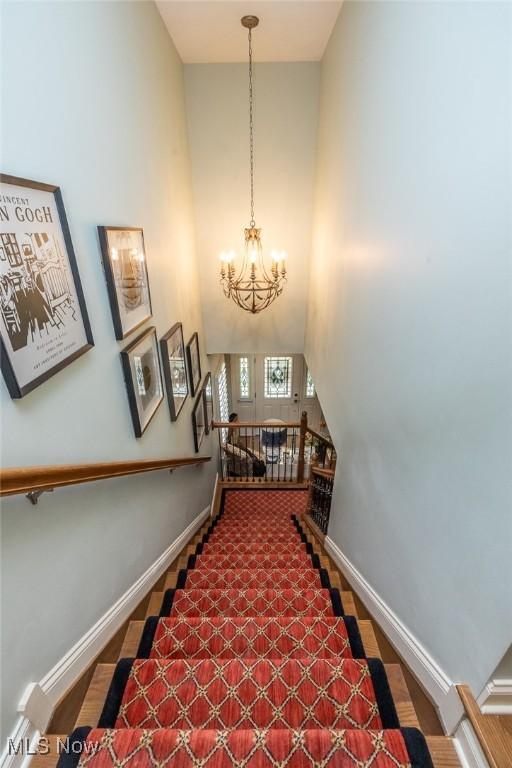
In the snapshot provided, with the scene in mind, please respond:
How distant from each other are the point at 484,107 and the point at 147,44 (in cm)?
242

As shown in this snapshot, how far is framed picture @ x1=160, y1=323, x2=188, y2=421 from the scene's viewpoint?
101 inches

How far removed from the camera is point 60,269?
1.27 meters

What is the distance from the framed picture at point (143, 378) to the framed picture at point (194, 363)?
1.15m

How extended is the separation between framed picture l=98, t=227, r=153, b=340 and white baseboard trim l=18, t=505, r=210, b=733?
1.36 m

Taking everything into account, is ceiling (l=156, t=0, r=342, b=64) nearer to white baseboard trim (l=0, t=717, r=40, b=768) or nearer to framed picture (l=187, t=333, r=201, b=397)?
framed picture (l=187, t=333, r=201, b=397)

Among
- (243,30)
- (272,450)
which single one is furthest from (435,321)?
(272,450)

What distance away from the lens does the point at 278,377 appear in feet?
28.5

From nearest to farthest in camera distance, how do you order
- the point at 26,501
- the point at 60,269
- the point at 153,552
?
the point at 26,501 < the point at 60,269 < the point at 153,552

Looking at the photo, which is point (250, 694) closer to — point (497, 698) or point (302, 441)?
point (497, 698)

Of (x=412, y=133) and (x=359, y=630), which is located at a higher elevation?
(x=412, y=133)

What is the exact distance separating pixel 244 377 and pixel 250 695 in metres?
7.50

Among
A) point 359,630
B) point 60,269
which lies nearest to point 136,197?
point 60,269

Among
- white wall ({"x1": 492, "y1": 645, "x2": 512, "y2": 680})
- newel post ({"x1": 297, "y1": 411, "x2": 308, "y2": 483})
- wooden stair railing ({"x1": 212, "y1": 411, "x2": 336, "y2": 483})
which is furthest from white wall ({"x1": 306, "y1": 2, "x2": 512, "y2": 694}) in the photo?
wooden stair railing ({"x1": 212, "y1": 411, "x2": 336, "y2": 483})

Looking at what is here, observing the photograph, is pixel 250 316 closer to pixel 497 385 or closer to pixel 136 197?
pixel 136 197
